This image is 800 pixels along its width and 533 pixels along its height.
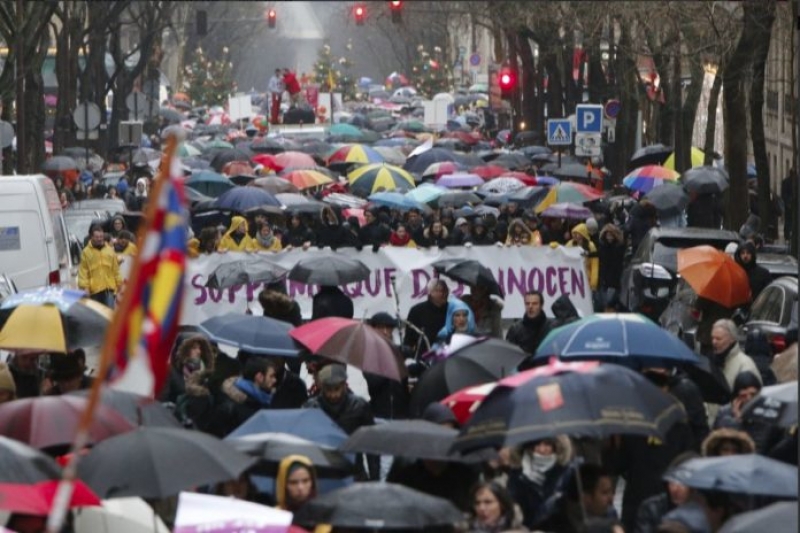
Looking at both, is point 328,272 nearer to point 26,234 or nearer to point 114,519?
point 26,234

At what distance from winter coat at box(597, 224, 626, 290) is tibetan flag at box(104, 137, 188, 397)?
17859 millimetres

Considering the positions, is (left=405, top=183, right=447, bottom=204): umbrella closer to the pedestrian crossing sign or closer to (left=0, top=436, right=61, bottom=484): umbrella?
the pedestrian crossing sign

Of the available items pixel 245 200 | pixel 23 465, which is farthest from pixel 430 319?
pixel 245 200

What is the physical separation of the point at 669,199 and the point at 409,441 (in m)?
19.6

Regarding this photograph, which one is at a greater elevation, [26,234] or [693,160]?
[26,234]

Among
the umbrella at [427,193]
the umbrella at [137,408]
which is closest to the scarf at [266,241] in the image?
the umbrella at [427,193]

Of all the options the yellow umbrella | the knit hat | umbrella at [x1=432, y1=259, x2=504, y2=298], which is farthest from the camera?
the yellow umbrella

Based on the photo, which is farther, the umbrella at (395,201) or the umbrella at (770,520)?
the umbrella at (395,201)

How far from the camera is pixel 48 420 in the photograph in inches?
441

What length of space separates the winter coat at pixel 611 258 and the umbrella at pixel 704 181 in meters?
5.21

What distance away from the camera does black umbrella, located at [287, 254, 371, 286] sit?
19.2 metres

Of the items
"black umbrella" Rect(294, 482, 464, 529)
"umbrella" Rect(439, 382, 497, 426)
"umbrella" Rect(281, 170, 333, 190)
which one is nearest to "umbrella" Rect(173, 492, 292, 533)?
"black umbrella" Rect(294, 482, 464, 529)

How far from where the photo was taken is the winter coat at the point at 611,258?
24891 mm

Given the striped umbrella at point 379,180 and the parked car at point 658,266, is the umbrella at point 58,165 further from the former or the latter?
the parked car at point 658,266
